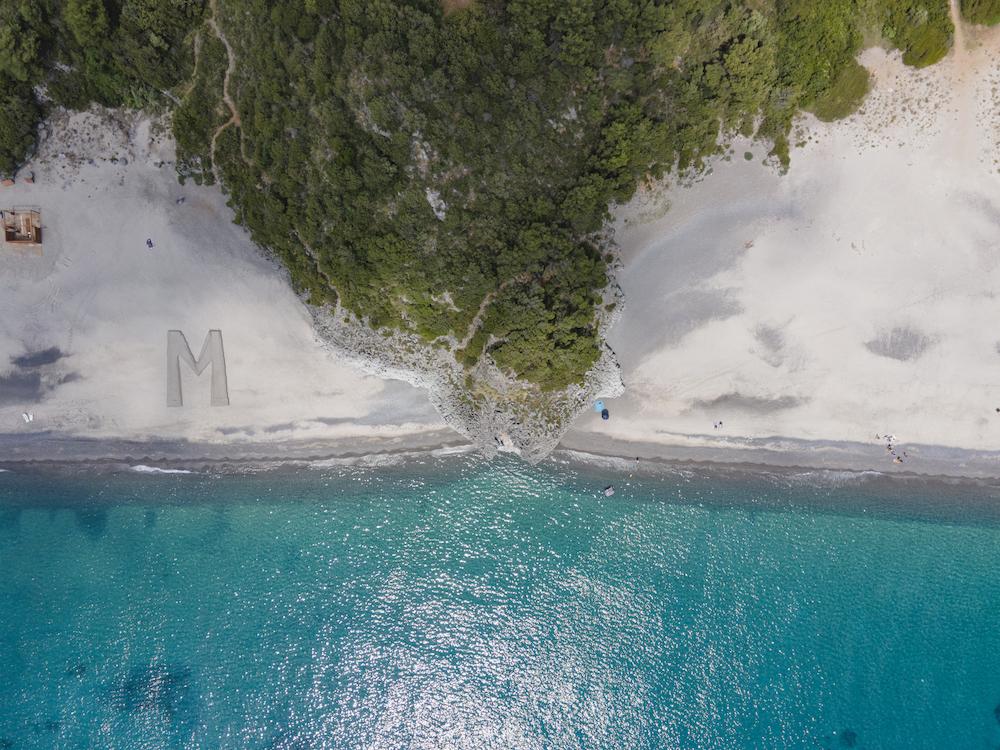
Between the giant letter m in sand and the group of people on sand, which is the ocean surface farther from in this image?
Result: the giant letter m in sand

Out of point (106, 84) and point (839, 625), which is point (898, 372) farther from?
point (106, 84)

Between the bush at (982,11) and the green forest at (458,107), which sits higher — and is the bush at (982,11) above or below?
above

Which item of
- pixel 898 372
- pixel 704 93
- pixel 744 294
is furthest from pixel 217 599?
pixel 898 372

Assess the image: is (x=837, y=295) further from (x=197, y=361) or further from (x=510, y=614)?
(x=197, y=361)

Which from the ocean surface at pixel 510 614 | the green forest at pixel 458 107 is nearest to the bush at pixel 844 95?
the green forest at pixel 458 107

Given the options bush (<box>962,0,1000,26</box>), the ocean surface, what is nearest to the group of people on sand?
the ocean surface

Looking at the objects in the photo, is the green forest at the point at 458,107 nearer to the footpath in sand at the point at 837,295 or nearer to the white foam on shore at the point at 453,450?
the footpath in sand at the point at 837,295
